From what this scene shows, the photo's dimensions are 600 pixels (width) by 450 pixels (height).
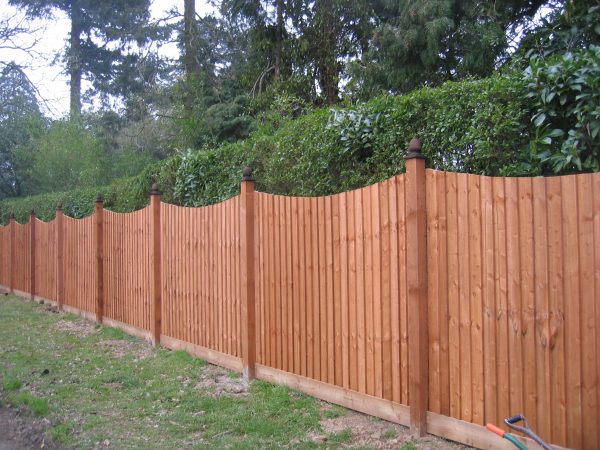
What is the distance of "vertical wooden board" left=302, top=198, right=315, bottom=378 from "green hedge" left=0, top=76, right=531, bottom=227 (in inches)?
23.5

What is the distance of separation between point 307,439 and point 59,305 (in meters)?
9.21

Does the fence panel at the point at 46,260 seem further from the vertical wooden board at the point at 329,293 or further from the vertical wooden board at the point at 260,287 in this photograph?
the vertical wooden board at the point at 329,293

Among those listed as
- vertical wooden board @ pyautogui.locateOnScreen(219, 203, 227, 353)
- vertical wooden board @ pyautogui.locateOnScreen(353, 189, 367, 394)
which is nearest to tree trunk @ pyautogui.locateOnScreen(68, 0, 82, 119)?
vertical wooden board @ pyautogui.locateOnScreen(219, 203, 227, 353)

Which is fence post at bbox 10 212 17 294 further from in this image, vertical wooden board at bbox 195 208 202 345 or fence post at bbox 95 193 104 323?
vertical wooden board at bbox 195 208 202 345

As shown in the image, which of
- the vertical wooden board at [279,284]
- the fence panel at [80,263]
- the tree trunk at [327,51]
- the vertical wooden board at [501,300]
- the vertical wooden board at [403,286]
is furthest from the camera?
the tree trunk at [327,51]

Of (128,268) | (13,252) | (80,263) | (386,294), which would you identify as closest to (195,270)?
(128,268)

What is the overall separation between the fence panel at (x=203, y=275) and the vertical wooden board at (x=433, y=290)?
2.71 metres

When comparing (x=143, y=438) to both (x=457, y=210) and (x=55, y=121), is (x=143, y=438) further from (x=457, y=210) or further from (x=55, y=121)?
(x=55, y=121)

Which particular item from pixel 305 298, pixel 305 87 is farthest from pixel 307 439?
pixel 305 87

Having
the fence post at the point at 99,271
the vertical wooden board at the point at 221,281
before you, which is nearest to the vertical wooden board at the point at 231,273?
the vertical wooden board at the point at 221,281

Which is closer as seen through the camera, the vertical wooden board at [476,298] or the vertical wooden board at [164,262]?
the vertical wooden board at [476,298]

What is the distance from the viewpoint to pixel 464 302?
4.19 metres

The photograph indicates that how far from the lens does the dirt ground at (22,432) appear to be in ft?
17.2

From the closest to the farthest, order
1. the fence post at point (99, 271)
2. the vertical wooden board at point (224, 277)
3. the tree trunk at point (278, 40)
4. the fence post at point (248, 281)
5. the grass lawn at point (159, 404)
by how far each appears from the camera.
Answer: the grass lawn at point (159, 404) → the fence post at point (248, 281) → the vertical wooden board at point (224, 277) → the fence post at point (99, 271) → the tree trunk at point (278, 40)
